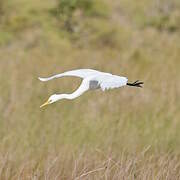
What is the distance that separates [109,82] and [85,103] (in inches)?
102

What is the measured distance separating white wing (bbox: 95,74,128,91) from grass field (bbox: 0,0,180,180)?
592 mm

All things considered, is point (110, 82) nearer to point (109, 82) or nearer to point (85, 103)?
point (109, 82)

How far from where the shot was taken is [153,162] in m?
2.66

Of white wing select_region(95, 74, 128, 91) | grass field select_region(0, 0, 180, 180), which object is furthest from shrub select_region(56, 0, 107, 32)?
white wing select_region(95, 74, 128, 91)

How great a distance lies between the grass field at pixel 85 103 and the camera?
2602mm

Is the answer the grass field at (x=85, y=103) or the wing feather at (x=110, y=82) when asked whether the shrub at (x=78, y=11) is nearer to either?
the grass field at (x=85, y=103)

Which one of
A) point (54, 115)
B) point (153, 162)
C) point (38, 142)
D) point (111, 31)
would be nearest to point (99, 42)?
point (111, 31)

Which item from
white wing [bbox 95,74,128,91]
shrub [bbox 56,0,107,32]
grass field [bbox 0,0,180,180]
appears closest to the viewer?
white wing [bbox 95,74,128,91]

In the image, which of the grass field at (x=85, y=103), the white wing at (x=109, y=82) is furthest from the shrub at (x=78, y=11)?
the white wing at (x=109, y=82)

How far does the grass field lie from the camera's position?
2602 millimetres

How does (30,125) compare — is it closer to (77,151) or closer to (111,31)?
(77,151)

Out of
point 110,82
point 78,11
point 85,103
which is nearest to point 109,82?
point 110,82

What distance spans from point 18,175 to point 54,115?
130cm

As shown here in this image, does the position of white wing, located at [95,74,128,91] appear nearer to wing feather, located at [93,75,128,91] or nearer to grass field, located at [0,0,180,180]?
wing feather, located at [93,75,128,91]
